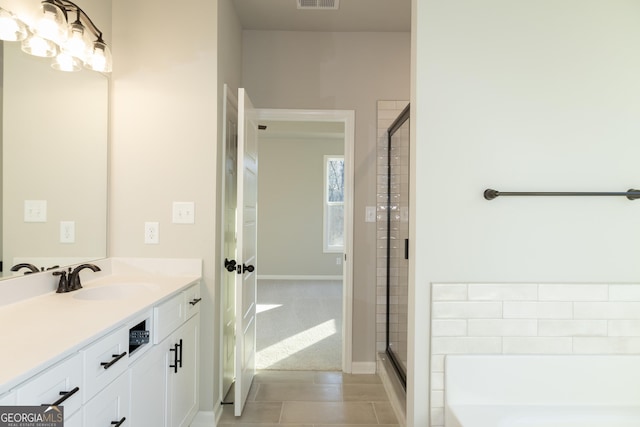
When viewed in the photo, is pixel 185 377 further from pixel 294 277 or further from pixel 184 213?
pixel 294 277

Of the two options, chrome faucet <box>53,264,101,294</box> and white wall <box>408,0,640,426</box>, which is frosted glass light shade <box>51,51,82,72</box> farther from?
white wall <box>408,0,640,426</box>

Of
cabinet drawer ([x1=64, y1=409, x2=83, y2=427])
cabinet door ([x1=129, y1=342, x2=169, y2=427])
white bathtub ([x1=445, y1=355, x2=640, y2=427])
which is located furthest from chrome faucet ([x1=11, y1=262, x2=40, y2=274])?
white bathtub ([x1=445, y1=355, x2=640, y2=427])

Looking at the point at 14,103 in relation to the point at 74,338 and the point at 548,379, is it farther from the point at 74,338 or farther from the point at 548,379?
the point at 548,379

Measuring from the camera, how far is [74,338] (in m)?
1.10

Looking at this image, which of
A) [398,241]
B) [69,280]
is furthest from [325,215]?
[69,280]

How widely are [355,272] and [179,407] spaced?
5.31 ft

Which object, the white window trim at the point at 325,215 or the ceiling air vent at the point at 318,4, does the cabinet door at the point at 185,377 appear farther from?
the white window trim at the point at 325,215

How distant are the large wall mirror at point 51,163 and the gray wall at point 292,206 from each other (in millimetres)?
4621

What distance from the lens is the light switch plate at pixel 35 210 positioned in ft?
5.24

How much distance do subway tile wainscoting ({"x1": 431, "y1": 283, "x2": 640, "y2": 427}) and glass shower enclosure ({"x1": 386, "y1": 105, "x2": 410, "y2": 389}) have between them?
0.75 metres

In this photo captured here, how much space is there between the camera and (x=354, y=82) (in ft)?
9.84

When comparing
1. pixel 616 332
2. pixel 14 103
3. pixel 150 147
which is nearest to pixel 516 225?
pixel 616 332

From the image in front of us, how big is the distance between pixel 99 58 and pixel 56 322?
1.36 m

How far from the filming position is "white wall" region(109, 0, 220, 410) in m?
2.14
